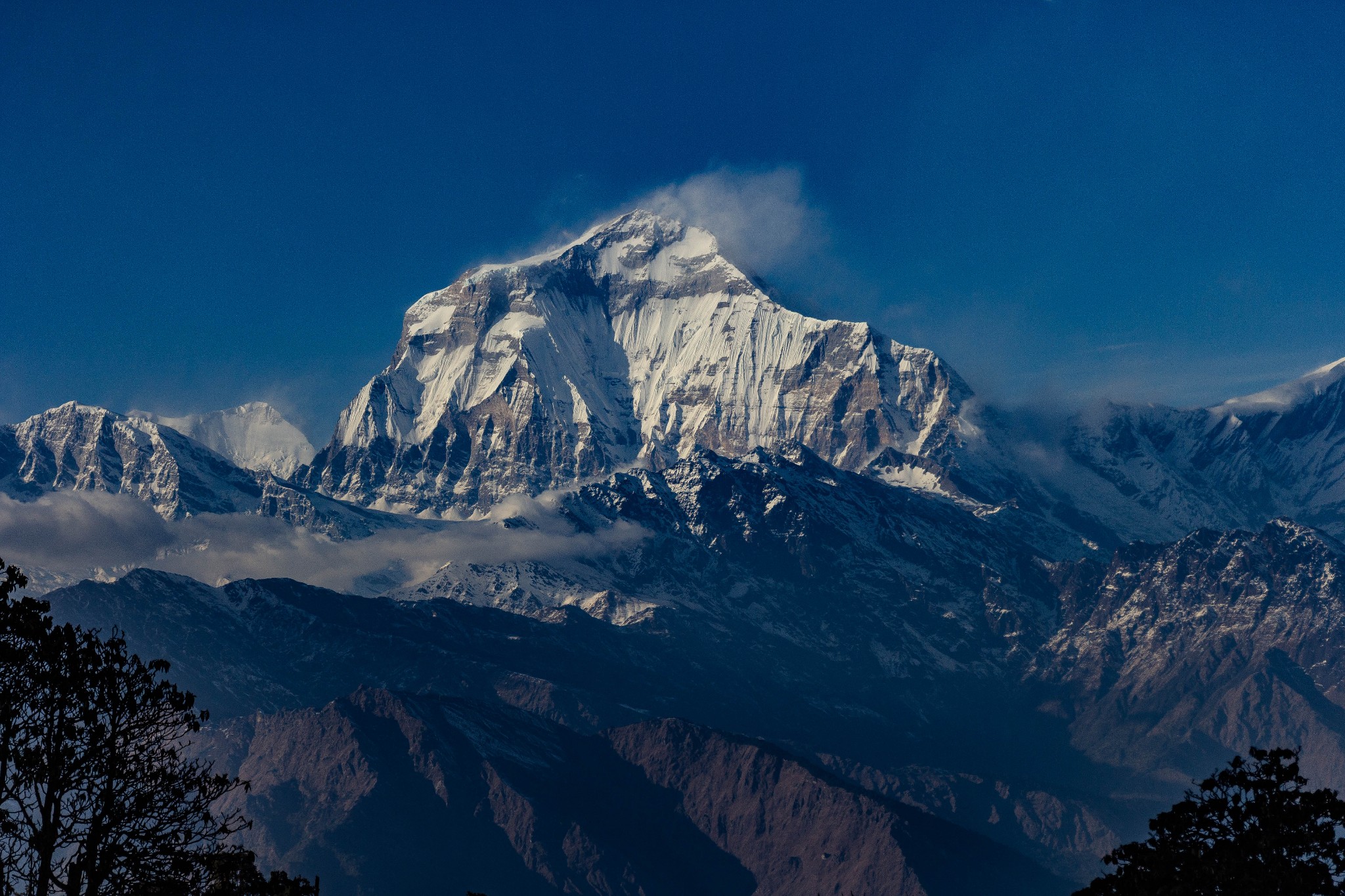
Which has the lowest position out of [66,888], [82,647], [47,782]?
[66,888]

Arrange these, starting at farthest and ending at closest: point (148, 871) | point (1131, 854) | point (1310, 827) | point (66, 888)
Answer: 1. point (1131, 854)
2. point (1310, 827)
3. point (148, 871)
4. point (66, 888)

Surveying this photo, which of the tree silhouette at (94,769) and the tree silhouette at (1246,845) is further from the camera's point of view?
the tree silhouette at (1246,845)

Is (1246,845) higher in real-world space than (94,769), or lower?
higher

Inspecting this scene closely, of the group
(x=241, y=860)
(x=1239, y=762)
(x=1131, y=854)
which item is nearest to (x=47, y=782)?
(x=241, y=860)

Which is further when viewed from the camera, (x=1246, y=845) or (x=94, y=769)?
(x=1246, y=845)

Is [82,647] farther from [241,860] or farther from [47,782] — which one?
[241,860]
